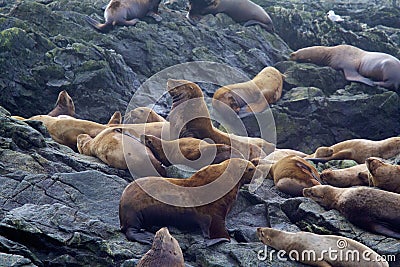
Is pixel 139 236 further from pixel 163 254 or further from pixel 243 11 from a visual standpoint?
pixel 243 11

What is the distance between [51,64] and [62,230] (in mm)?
7644

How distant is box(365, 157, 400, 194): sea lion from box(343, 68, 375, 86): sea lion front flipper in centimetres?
697

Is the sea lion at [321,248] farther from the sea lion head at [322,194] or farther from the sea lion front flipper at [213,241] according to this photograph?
the sea lion head at [322,194]

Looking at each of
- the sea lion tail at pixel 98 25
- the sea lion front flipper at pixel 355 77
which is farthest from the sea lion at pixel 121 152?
the sea lion front flipper at pixel 355 77

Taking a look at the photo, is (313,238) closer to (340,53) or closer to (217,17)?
(340,53)

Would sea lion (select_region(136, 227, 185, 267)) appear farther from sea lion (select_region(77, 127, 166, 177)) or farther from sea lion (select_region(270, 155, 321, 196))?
sea lion (select_region(270, 155, 321, 196))

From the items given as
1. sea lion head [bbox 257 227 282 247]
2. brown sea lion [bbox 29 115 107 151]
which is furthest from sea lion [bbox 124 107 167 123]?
sea lion head [bbox 257 227 282 247]

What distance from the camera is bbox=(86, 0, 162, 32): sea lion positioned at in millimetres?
15884

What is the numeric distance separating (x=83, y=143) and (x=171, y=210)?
3.34 meters

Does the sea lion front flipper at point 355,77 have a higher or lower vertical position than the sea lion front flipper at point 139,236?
lower

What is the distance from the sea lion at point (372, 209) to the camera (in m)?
7.82

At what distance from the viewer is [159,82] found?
1472cm

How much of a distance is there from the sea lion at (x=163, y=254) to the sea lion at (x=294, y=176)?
3.17 metres

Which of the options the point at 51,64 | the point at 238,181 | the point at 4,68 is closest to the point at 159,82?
the point at 51,64
